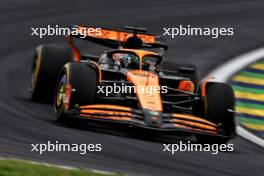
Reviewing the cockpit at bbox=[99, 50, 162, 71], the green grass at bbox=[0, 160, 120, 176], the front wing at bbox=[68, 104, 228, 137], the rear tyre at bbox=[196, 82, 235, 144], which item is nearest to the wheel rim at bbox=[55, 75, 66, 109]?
the front wing at bbox=[68, 104, 228, 137]

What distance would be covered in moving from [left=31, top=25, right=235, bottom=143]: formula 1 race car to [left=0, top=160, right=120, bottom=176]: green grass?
9.04 ft

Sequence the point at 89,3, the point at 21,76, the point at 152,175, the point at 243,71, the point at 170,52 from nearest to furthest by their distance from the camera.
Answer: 1. the point at 152,175
2. the point at 21,76
3. the point at 243,71
4. the point at 170,52
5. the point at 89,3

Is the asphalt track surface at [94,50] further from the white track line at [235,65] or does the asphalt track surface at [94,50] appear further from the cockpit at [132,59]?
the cockpit at [132,59]

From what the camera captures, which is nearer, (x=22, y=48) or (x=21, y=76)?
(x=21, y=76)

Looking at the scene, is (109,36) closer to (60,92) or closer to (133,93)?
(60,92)

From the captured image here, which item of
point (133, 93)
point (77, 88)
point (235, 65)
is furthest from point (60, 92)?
point (235, 65)

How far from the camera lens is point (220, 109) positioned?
11.6m

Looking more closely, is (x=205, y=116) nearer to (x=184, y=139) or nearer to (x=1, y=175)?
(x=184, y=139)

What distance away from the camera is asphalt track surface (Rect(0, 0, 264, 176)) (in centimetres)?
936

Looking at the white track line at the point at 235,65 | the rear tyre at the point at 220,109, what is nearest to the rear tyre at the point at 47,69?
the rear tyre at the point at 220,109

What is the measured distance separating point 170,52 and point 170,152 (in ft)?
27.6

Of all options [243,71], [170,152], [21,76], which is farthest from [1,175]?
[243,71]

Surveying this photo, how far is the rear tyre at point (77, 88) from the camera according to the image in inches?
442

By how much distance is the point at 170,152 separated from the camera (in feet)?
33.4
